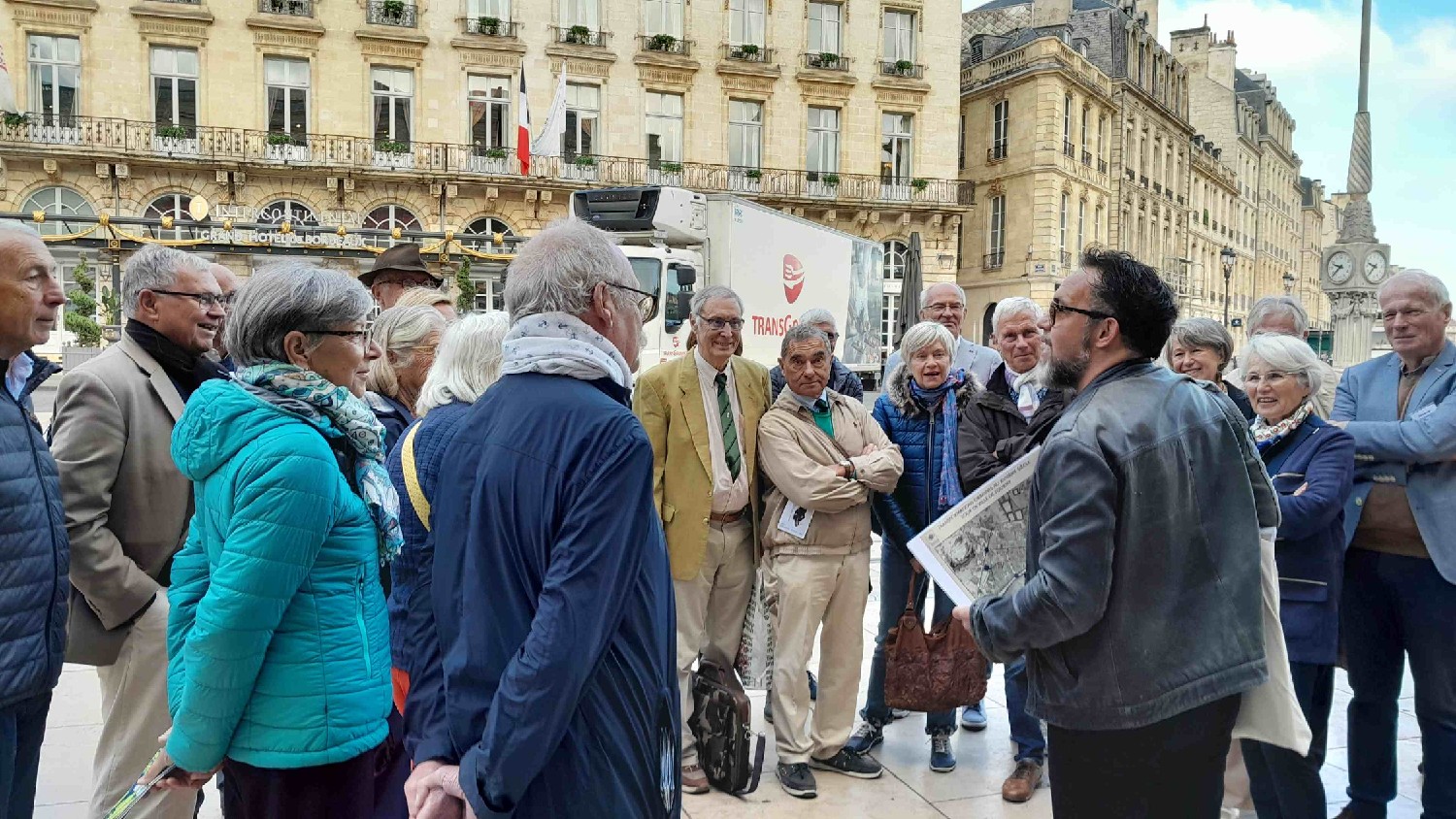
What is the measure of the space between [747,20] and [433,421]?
29.1 m

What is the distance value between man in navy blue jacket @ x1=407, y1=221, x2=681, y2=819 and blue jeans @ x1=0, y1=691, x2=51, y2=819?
4.13 ft

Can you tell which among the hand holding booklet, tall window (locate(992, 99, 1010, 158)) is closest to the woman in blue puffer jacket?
the hand holding booklet

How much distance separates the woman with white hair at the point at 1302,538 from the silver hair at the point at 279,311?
2.94m

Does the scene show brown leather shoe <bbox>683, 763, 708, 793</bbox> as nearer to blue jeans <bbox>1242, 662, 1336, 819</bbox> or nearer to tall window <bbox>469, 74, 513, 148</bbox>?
blue jeans <bbox>1242, 662, 1336, 819</bbox>

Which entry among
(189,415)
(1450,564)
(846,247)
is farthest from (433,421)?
(846,247)

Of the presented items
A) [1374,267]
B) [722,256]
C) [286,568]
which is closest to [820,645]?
[286,568]

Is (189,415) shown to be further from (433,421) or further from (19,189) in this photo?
(19,189)

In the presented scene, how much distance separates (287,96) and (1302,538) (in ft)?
89.6

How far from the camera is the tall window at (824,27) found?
30.1 m

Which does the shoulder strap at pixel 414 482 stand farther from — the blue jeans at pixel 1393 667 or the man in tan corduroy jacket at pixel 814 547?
the blue jeans at pixel 1393 667

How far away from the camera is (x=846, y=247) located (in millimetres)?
18125

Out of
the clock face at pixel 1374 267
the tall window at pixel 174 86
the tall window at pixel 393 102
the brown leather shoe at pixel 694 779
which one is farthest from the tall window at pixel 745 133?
the brown leather shoe at pixel 694 779

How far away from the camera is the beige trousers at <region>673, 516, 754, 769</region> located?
4230mm

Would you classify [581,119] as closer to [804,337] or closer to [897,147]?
[897,147]
